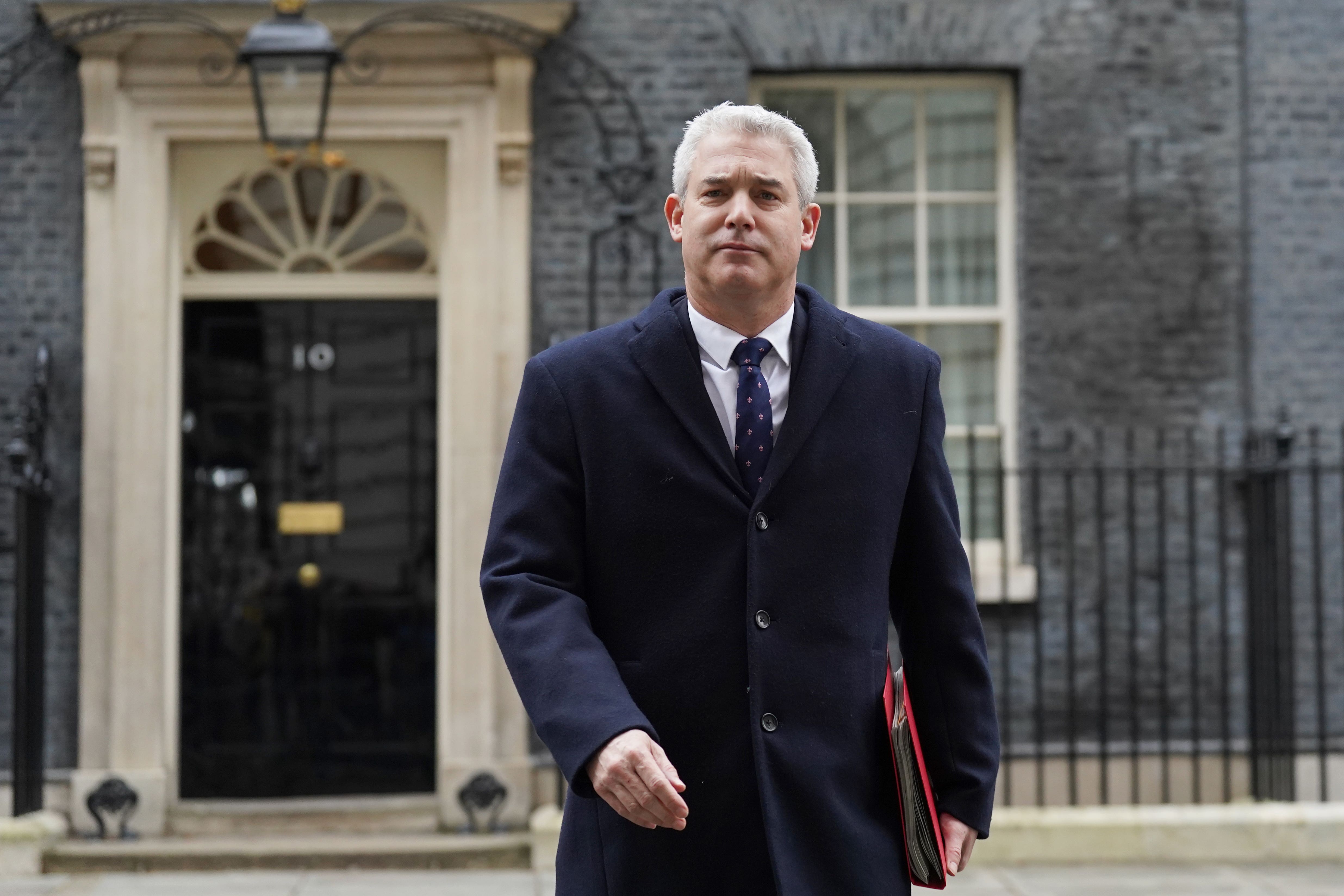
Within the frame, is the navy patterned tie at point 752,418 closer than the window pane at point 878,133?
Yes

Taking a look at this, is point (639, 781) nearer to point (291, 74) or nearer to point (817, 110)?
point (291, 74)

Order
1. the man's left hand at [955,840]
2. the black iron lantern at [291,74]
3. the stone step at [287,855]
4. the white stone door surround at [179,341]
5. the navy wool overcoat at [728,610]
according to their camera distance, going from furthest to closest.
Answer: the white stone door surround at [179,341] < the stone step at [287,855] < the black iron lantern at [291,74] < the man's left hand at [955,840] < the navy wool overcoat at [728,610]

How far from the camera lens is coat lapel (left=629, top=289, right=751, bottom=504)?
2.41 m

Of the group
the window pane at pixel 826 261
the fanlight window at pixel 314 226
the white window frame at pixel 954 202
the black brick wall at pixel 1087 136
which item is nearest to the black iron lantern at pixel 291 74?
the fanlight window at pixel 314 226

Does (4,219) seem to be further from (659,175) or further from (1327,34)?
(1327,34)

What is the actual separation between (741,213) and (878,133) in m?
5.90

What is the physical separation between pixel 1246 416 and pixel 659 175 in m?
3.21

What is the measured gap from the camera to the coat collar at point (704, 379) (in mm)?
2412

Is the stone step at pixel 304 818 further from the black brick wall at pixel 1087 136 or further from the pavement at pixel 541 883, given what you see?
the black brick wall at pixel 1087 136

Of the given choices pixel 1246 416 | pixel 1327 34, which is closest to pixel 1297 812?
pixel 1246 416

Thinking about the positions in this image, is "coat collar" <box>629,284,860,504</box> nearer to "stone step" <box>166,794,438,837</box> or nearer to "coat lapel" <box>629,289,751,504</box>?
"coat lapel" <box>629,289,751,504</box>

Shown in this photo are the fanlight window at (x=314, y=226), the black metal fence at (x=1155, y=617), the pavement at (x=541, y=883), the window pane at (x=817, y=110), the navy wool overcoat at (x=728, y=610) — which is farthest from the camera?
the window pane at (x=817, y=110)

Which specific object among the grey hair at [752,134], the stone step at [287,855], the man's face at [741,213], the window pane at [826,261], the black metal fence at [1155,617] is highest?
the window pane at [826,261]

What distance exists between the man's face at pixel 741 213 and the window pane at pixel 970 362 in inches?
226
